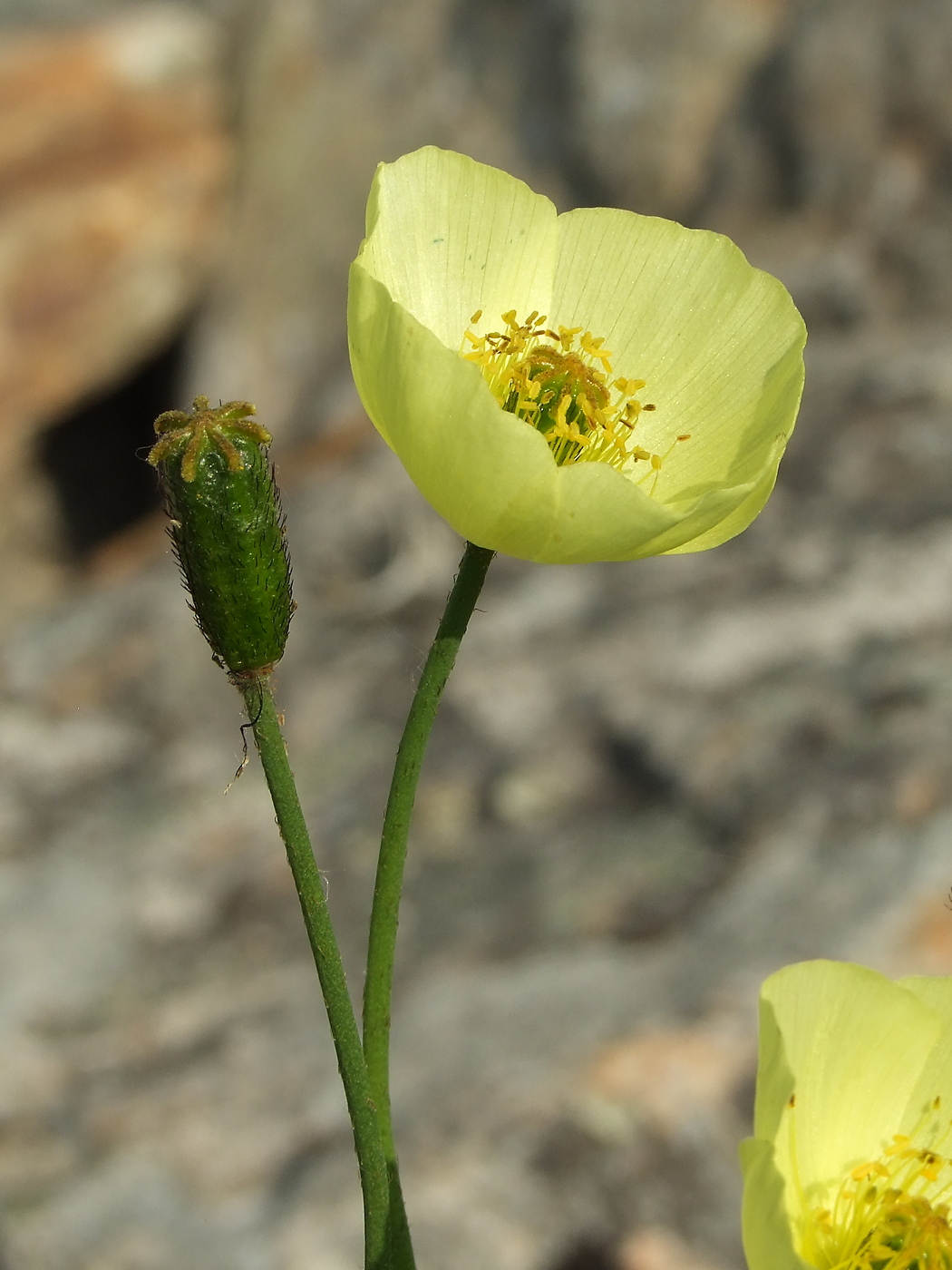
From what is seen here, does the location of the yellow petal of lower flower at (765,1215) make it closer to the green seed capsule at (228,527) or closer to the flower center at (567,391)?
the green seed capsule at (228,527)

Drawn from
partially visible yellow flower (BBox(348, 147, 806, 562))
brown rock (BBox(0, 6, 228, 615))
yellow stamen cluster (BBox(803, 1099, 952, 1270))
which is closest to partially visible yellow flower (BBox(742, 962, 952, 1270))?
yellow stamen cluster (BBox(803, 1099, 952, 1270))

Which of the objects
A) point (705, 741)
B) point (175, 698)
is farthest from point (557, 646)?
point (175, 698)

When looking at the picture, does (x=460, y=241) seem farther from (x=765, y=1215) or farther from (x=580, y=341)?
(x=765, y=1215)

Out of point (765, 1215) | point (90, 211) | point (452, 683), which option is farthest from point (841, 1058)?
point (90, 211)

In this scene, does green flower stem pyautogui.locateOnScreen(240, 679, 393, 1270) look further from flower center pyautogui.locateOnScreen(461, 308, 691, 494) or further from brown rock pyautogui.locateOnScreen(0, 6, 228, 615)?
brown rock pyautogui.locateOnScreen(0, 6, 228, 615)

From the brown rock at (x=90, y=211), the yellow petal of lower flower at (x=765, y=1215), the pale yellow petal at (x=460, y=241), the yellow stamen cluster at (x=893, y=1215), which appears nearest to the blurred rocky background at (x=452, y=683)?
the brown rock at (x=90, y=211)

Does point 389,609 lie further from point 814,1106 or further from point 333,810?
point 814,1106

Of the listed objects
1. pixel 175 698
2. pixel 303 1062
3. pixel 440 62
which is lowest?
pixel 303 1062
